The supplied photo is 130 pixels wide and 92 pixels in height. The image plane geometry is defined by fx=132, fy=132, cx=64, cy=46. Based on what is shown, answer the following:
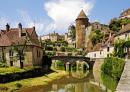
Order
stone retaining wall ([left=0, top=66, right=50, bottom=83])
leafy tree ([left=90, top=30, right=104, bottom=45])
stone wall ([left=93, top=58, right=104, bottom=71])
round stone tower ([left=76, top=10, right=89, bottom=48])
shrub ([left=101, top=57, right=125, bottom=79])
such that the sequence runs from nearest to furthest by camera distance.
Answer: stone retaining wall ([left=0, top=66, right=50, bottom=83])
shrub ([left=101, top=57, right=125, bottom=79])
stone wall ([left=93, top=58, right=104, bottom=71])
leafy tree ([left=90, top=30, right=104, bottom=45])
round stone tower ([left=76, top=10, right=89, bottom=48])

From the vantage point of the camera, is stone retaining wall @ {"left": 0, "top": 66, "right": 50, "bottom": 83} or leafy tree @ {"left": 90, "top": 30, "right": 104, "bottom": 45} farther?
leafy tree @ {"left": 90, "top": 30, "right": 104, "bottom": 45}

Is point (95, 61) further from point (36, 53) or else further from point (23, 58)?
point (23, 58)

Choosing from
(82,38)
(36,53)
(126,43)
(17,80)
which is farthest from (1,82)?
(82,38)

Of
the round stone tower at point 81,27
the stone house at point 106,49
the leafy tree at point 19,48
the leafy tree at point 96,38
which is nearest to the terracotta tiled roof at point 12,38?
the leafy tree at point 19,48

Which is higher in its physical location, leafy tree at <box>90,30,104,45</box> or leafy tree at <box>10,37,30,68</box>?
leafy tree at <box>90,30,104,45</box>

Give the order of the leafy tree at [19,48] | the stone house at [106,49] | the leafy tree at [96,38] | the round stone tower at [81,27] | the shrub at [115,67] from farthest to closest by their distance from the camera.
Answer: the round stone tower at [81,27], the leafy tree at [96,38], the stone house at [106,49], the leafy tree at [19,48], the shrub at [115,67]

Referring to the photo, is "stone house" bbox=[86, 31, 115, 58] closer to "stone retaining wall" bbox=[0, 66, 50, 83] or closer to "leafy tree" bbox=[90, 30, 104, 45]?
"leafy tree" bbox=[90, 30, 104, 45]

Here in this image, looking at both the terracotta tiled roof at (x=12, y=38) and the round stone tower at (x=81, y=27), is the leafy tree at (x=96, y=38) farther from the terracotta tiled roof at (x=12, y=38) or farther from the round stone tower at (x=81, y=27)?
the terracotta tiled roof at (x=12, y=38)

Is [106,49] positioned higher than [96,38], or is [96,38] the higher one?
[96,38]

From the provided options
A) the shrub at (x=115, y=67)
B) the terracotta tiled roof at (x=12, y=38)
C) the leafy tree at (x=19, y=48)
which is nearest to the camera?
the shrub at (x=115, y=67)

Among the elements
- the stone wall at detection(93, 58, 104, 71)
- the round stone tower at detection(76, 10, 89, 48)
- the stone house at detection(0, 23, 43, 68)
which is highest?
the round stone tower at detection(76, 10, 89, 48)

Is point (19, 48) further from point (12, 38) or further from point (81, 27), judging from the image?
point (81, 27)

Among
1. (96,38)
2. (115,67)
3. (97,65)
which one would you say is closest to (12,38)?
(115,67)

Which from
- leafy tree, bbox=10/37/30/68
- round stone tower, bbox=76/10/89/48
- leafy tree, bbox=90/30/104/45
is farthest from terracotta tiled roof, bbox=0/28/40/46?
round stone tower, bbox=76/10/89/48
